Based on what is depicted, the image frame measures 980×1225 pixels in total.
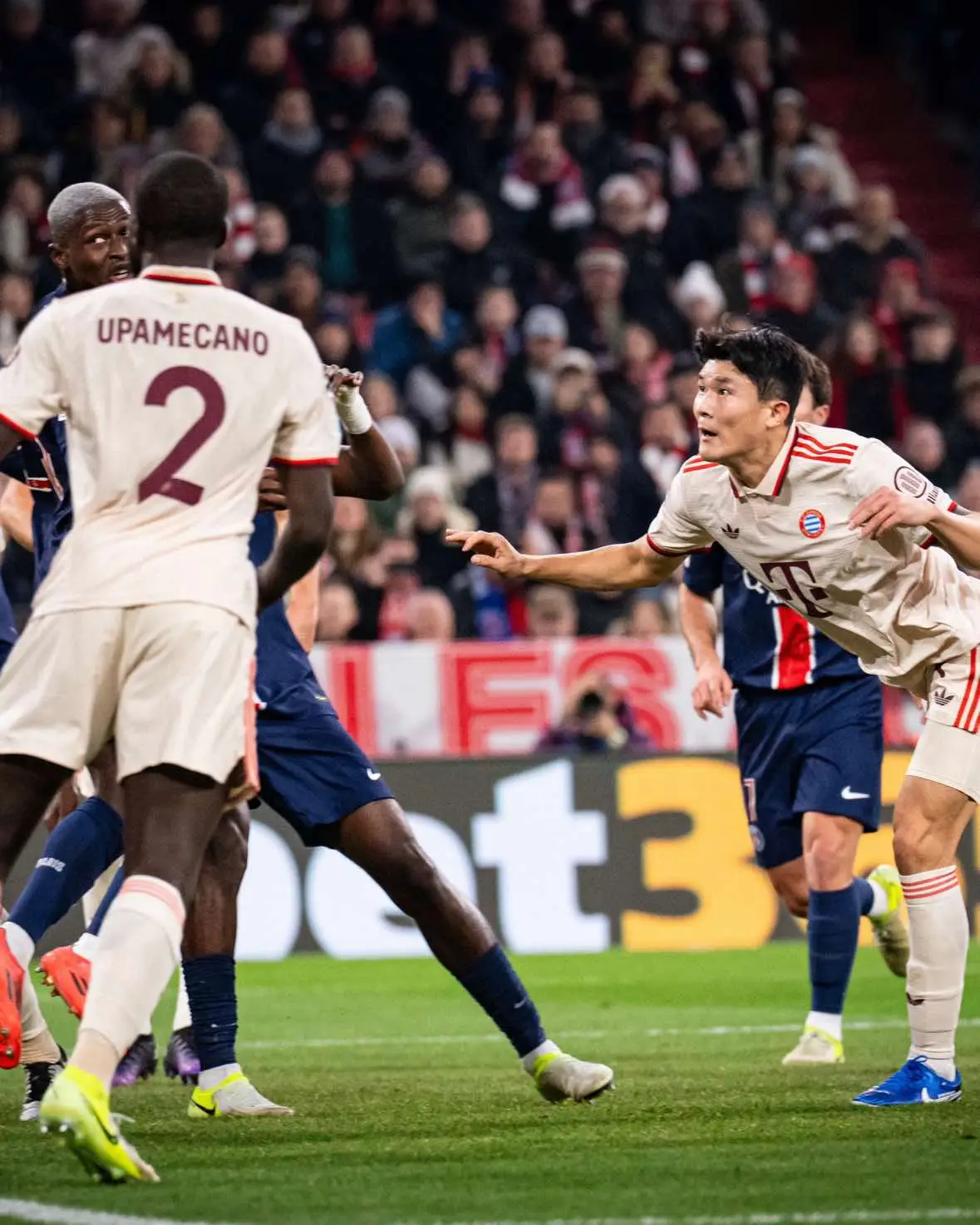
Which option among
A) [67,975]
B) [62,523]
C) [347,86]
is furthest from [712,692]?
[347,86]

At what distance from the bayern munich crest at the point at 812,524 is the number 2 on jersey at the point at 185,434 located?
2052 mm

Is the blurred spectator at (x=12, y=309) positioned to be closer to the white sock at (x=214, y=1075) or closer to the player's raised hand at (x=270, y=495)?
the player's raised hand at (x=270, y=495)

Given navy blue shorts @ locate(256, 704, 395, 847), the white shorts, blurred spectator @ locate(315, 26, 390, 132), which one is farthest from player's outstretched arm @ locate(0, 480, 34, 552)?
blurred spectator @ locate(315, 26, 390, 132)

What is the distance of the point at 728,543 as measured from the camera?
6.49 m

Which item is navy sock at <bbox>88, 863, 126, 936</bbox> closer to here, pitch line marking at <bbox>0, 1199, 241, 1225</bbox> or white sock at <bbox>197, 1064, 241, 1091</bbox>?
white sock at <bbox>197, 1064, 241, 1091</bbox>

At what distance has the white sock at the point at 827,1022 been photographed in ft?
24.8

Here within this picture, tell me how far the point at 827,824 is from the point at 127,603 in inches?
143

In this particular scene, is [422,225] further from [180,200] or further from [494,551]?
[180,200]

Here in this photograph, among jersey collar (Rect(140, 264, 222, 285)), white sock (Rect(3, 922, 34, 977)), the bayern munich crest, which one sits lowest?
white sock (Rect(3, 922, 34, 977))

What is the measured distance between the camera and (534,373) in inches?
627

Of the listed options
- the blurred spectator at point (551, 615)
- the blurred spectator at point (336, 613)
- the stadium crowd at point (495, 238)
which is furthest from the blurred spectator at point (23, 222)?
the blurred spectator at point (551, 615)

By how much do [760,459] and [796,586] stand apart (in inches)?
14.8

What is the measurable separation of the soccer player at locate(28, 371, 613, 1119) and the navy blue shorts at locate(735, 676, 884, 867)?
1879mm

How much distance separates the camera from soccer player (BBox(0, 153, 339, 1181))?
4727 mm
